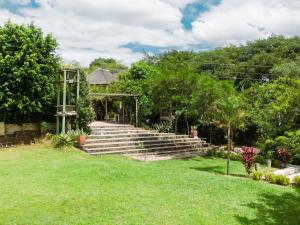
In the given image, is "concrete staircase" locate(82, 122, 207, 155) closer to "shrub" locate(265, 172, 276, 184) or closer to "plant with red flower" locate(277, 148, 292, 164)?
"plant with red flower" locate(277, 148, 292, 164)

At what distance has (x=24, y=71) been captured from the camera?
1786cm

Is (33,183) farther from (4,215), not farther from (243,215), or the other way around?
(243,215)

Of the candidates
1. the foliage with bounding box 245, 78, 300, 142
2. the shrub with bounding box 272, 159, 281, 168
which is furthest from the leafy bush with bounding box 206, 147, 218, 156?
the shrub with bounding box 272, 159, 281, 168

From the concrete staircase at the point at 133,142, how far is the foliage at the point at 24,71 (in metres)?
3.75

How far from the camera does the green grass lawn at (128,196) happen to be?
8.34 m

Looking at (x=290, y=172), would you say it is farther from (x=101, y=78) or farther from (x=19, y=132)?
(x=101, y=78)

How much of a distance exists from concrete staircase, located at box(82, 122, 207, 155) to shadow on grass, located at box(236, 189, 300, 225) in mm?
9189

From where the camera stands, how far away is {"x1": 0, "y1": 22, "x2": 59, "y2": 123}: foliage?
17812 mm

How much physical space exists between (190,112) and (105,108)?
1168cm

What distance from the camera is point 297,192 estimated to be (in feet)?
39.2

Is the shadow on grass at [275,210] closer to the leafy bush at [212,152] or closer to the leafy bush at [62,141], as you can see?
the leafy bush at [212,152]

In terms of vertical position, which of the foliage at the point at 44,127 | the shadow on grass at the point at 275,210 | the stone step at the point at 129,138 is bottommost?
the shadow on grass at the point at 275,210

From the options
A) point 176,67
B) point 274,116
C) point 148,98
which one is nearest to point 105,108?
point 148,98

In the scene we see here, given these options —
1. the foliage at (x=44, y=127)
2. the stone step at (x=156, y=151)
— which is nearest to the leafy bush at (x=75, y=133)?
the stone step at (x=156, y=151)
